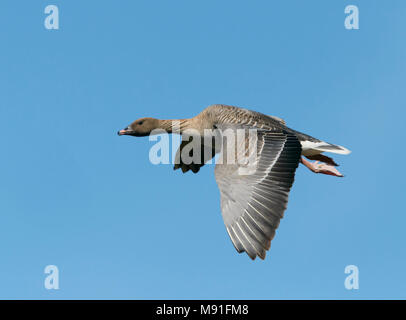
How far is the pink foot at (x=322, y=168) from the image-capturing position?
43.5 feet

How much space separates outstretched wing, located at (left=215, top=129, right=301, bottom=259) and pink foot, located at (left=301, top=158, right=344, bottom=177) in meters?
2.58

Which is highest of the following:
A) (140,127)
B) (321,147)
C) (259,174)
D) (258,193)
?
(140,127)

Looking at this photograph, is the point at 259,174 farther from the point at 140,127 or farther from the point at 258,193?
the point at 140,127

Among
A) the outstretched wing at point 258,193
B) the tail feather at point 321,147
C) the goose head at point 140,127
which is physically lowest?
the outstretched wing at point 258,193

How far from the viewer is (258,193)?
9492 millimetres

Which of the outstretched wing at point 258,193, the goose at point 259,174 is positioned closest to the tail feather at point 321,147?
the goose at point 259,174

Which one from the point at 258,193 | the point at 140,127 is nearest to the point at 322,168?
the point at 258,193

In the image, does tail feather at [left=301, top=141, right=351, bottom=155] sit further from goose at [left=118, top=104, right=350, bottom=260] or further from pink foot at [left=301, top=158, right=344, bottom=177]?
pink foot at [left=301, top=158, right=344, bottom=177]

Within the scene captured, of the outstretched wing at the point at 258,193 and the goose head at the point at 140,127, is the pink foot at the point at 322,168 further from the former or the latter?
the goose head at the point at 140,127

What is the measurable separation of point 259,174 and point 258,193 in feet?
1.78

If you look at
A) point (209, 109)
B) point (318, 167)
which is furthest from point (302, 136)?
point (209, 109)

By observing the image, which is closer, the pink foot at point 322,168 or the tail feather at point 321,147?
the tail feather at point 321,147

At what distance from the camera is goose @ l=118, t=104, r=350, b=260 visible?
889cm

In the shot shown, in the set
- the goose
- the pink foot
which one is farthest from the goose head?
the pink foot
